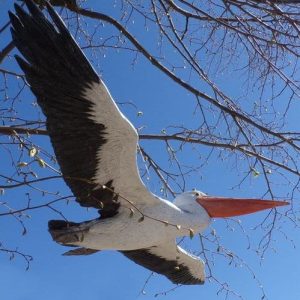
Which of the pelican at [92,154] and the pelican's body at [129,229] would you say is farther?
the pelican's body at [129,229]

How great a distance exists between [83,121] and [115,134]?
21cm

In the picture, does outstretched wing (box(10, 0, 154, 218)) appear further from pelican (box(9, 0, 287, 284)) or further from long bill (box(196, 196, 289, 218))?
long bill (box(196, 196, 289, 218))

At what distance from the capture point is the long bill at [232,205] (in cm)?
369

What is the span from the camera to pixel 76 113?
3215mm

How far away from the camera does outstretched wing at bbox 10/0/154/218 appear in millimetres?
2980

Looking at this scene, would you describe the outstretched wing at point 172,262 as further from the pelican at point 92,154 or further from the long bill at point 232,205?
the long bill at point 232,205

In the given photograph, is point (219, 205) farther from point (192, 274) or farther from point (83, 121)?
point (83, 121)

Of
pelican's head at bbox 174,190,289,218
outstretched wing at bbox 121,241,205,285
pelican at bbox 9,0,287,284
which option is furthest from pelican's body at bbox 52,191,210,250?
outstretched wing at bbox 121,241,205,285

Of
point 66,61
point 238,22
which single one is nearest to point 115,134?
point 66,61

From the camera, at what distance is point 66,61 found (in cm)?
305

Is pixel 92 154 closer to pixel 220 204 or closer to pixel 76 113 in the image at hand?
pixel 76 113

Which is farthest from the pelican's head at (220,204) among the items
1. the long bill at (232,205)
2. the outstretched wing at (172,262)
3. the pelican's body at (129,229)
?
the outstretched wing at (172,262)

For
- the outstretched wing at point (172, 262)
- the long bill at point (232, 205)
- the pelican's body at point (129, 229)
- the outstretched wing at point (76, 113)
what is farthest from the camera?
the outstretched wing at point (172, 262)

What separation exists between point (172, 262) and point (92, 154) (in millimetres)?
1338
